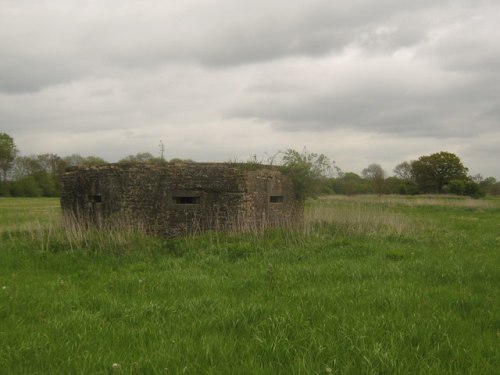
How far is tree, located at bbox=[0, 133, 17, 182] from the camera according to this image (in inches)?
2132

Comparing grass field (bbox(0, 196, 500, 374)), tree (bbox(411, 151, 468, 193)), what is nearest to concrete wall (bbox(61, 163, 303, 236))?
grass field (bbox(0, 196, 500, 374))

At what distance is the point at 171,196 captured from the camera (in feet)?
39.3

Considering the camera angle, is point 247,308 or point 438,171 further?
point 438,171

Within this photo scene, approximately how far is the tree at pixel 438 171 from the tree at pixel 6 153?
53599mm

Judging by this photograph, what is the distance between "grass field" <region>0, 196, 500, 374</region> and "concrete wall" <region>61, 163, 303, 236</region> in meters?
1.75

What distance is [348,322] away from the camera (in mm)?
4703

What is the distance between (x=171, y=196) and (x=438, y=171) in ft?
169

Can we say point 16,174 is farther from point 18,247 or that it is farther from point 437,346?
point 437,346

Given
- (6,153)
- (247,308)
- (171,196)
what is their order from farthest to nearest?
(6,153) → (171,196) → (247,308)

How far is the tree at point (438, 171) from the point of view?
180 ft

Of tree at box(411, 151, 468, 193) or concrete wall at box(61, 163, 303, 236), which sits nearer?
concrete wall at box(61, 163, 303, 236)

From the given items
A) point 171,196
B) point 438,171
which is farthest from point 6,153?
point 438,171

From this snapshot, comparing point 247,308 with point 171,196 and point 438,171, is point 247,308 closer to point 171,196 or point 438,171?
point 171,196

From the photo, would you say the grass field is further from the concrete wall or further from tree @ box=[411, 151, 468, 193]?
tree @ box=[411, 151, 468, 193]
